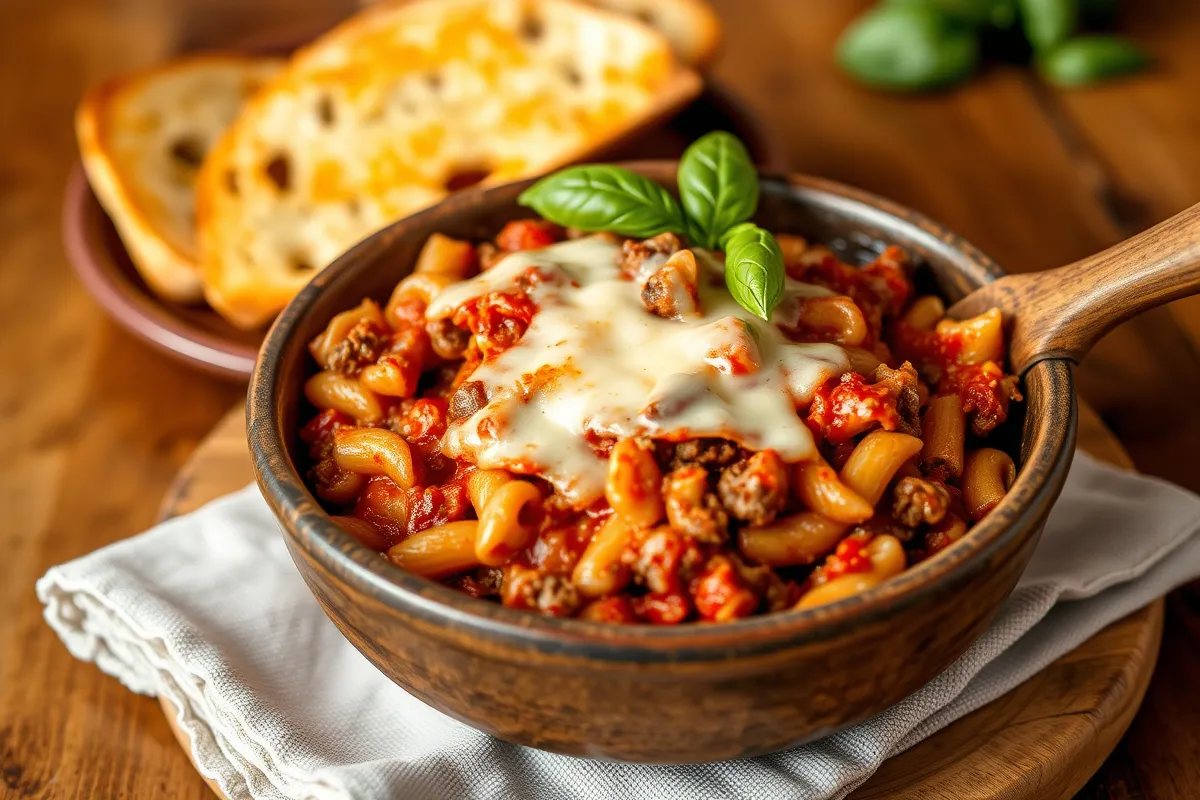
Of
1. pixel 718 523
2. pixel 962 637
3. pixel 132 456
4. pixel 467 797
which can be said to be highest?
pixel 718 523

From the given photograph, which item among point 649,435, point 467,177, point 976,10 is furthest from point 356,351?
point 976,10

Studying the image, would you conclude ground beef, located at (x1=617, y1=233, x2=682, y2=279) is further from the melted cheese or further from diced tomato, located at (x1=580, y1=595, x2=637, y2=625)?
diced tomato, located at (x1=580, y1=595, x2=637, y2=625)

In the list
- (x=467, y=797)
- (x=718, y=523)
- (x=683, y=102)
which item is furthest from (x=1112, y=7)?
(x=467, y=797)

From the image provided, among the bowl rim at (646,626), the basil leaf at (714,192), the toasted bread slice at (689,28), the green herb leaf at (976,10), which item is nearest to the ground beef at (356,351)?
the bowl rim at (646,626)

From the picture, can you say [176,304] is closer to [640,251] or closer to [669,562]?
[640,251]

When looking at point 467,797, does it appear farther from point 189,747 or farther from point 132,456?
point 132,456

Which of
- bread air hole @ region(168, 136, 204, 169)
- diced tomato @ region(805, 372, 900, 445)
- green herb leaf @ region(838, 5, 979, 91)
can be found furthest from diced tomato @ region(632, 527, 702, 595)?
green herb leaf @ region(838, 5, 979, 91)

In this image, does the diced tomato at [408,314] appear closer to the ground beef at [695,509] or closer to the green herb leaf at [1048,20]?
the ground beef at [695,509]
